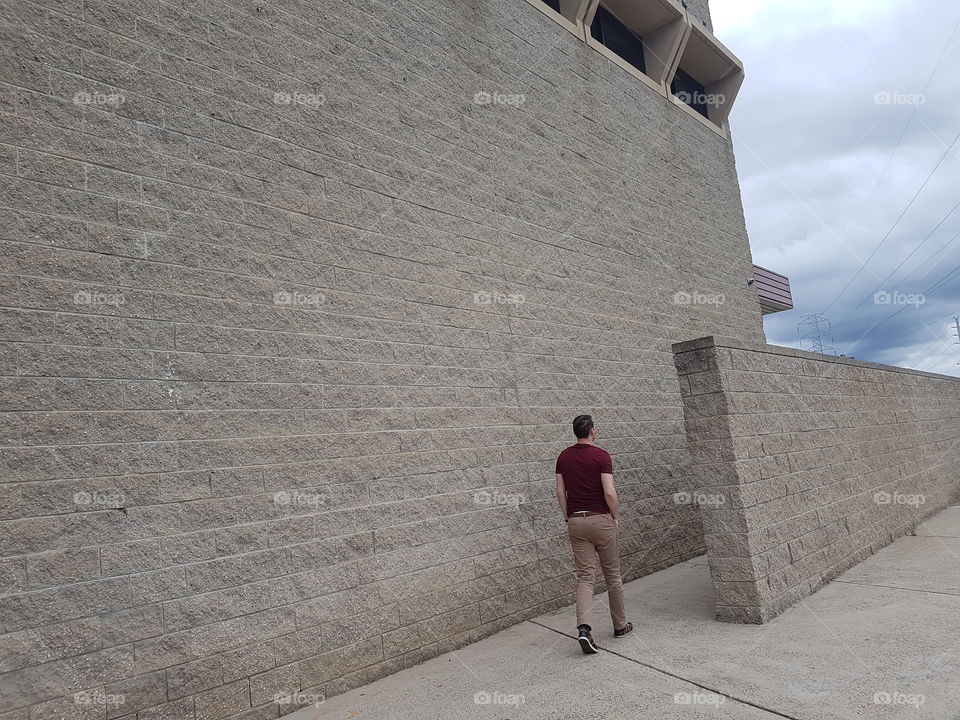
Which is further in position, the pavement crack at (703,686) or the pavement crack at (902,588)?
the pavement crack at (902,588)

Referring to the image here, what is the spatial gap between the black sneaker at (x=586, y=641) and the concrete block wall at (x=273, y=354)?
106cm

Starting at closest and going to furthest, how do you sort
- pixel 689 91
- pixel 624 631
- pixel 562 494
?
pixel 624 631, pixel 562 494, pixel 689 91

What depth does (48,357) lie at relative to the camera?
12.5ft

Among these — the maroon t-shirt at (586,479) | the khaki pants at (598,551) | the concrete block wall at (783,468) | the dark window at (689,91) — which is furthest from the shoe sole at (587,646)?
the dark window at (689,91)

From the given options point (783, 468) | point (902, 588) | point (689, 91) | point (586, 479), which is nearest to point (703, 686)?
point (586, 479)

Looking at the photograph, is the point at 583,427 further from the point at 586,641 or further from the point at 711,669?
the point at 711,669

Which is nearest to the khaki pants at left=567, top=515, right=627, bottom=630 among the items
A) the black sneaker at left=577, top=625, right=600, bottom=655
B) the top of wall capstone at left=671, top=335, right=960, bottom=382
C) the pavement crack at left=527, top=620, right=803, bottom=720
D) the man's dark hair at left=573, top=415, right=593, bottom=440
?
the black sneaker at left=577, top=625, right=600, bottom=655

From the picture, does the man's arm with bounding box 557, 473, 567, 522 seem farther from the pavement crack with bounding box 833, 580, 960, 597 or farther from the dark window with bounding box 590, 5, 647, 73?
the dark window with bounding box 590, 5, 647, 73

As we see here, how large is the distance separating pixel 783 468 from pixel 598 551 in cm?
226

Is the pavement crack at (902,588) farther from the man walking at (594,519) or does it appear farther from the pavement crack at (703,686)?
the pavement crack at (703,686)

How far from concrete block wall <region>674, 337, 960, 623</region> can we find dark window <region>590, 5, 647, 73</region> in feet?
19.7

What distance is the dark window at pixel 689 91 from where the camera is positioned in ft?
40.6

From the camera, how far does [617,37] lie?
10.7 meters

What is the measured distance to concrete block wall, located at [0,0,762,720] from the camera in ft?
12.4
